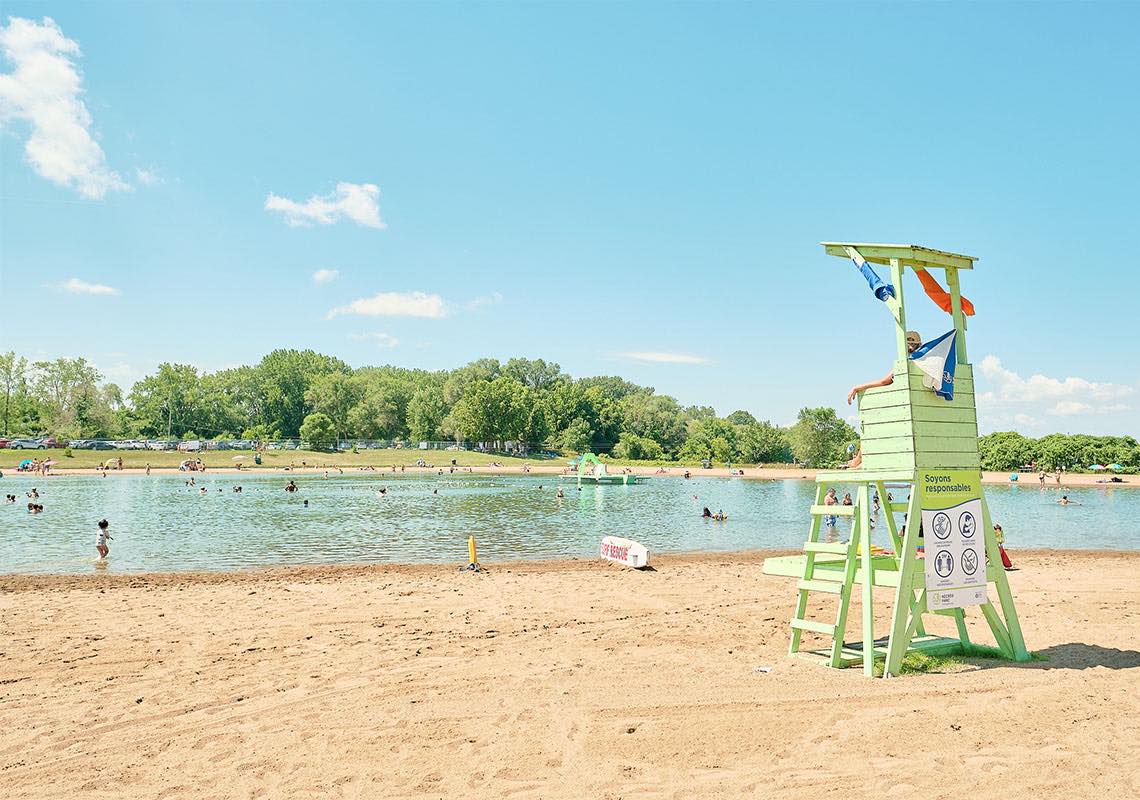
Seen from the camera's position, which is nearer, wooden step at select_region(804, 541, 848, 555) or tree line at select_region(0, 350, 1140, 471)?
wooden step at select_region(804, 541, 848, 555)

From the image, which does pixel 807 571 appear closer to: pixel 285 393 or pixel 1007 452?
pixel 1007 452

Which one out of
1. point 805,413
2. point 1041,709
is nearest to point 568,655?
point 1041,709

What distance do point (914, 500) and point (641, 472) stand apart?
107 meters

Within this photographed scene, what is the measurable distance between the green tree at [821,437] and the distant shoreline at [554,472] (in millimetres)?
4254

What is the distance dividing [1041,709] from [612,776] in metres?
4.72

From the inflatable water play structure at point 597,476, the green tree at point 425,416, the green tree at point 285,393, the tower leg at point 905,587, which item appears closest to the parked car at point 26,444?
the green tree at point 285,393

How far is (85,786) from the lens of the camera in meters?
6.36

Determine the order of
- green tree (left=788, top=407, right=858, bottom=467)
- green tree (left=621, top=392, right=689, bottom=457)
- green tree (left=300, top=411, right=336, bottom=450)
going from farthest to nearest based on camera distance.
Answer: green tree (left=621, top=392, right=689, bottom=457)
green tree (left=300, top=411, right=336, bottom=450)
green tree (left=788, top=407, right=858, bottom=467)

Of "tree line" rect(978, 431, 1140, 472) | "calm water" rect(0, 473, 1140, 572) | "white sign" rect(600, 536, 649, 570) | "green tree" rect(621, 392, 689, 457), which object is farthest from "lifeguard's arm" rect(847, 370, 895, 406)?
"green tree" rect(621, 392, 689, 457)

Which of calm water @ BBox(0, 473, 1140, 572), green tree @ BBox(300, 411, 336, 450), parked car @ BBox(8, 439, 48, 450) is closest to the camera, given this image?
calm water @ BBox(0, 473, 1140, 572)

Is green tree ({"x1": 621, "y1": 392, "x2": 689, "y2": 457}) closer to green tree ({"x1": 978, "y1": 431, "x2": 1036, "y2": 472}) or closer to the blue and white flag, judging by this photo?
green tree ({"x1": 978, "y1": 431, "x2": 1036, "y2": 472})

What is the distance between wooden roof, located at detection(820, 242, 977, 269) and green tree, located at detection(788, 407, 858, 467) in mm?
120483

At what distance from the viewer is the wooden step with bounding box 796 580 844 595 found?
367 inches

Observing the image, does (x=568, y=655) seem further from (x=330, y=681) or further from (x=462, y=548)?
(x=462, y=548)
